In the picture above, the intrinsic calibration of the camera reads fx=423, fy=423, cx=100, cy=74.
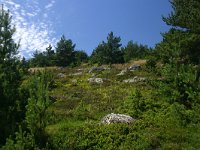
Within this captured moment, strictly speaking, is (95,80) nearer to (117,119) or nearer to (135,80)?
(135,80)

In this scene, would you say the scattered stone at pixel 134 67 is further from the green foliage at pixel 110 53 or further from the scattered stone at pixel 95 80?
the green foliage at pixel 110 53

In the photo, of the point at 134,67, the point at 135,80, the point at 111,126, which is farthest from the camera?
the point at 134,67

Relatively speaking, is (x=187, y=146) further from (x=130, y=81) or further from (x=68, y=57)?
(x=68, y=57)

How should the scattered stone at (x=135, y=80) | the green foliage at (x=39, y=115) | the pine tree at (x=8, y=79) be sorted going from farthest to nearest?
the scattered stone at (x=135, y=80) → the pine tree at (x=8, y=79) → the green foliage at (x=39, y=115)

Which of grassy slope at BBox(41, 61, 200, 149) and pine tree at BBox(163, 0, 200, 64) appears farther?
pine tree at BBox(163, 0, 200, 64)

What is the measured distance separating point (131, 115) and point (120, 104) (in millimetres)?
3750

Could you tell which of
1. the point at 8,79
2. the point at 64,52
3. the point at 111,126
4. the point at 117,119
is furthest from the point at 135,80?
the point at 64,52

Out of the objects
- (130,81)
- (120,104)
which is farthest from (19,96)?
(130,81)

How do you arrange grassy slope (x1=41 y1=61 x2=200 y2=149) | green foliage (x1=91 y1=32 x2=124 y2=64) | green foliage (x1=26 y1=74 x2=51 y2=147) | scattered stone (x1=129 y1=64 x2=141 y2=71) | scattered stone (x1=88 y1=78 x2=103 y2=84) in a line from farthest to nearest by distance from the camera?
1. green foliage (x1=91 y1=32 x2=124 y2=64)
2. scattered stone (x1=129 y1=64 x2=141 y2=71)
3. scattered stone (x1=88 y1=78 x2=103 y2=84)
4. grassy slope (x1=41 y1=61 x2=200 y2=149)
5. green foliage (x1=26 y1=74 x2=51 y2=147)

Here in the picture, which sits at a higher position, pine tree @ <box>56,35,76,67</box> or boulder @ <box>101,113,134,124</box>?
pine tree @ <box>56,35,76,67</box>

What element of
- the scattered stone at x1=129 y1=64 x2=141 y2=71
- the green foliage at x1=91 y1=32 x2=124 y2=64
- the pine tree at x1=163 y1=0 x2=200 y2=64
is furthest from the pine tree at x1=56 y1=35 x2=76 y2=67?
the pine tree at x1=163 y1=0 x2=200 y2=64

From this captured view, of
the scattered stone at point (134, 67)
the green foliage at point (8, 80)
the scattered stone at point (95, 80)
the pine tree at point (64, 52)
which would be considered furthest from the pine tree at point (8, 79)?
the pine tree at point (64, 52)

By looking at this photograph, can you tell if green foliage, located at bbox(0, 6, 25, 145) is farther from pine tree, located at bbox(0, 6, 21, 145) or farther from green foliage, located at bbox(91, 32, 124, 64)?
green foliage, located at bbox(91, 32, 124, 64)

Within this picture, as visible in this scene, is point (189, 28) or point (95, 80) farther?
point (95, 80)
